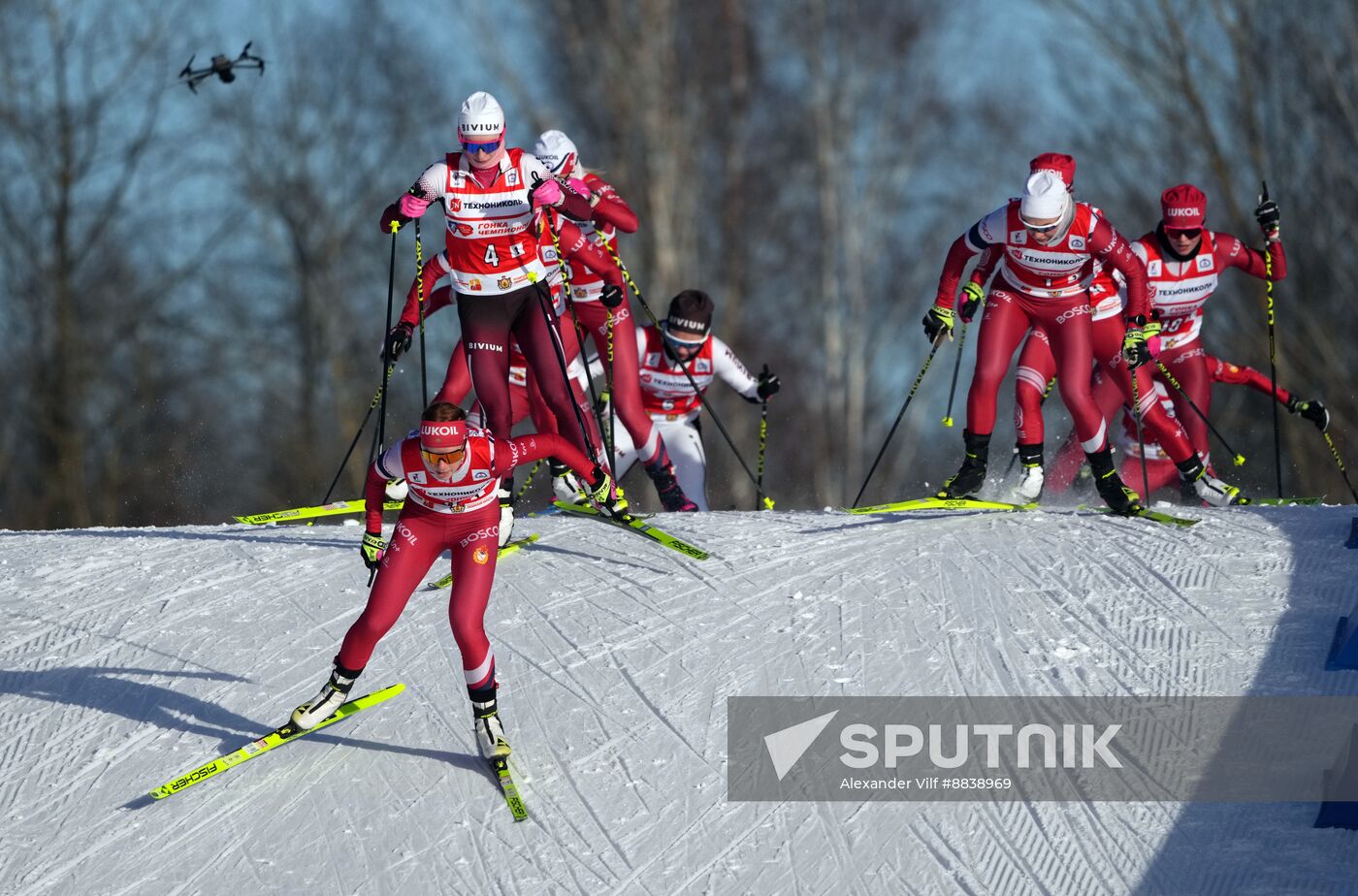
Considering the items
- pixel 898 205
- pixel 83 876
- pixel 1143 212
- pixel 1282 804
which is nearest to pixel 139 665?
pixel 83 876

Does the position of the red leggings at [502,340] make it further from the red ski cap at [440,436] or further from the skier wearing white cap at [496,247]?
the red ski cap at [440,436]

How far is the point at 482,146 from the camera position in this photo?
7715mm

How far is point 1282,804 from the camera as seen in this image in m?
5.88

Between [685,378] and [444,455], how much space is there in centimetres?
429

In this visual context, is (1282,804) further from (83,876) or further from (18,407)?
(18,407)

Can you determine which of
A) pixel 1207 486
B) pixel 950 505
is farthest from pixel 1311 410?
pixel 950 505

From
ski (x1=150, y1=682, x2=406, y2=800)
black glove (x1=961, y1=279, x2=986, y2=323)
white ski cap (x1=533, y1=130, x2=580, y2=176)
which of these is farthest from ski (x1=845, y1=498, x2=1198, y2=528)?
ski (x1=150, y1=682, x2=406, y2=800)

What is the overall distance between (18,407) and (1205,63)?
15724mm

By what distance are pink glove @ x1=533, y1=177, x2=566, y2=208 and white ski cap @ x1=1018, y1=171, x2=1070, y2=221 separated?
218cm

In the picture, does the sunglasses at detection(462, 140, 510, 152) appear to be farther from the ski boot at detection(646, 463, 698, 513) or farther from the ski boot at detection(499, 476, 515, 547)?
the ski boot at detection(646, 463, 698, 513)

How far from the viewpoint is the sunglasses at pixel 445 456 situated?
6191 millimetres

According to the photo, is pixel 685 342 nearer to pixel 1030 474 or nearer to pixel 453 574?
pixel 1030 474

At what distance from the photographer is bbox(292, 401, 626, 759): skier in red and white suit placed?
627cm

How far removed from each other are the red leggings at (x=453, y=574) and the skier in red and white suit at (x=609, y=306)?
214 centimetres
